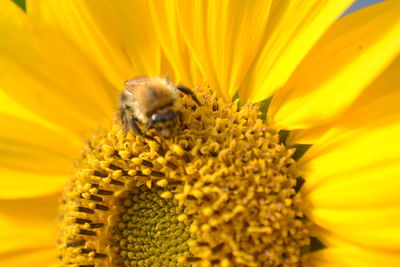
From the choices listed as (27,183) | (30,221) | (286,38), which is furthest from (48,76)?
(286,38)

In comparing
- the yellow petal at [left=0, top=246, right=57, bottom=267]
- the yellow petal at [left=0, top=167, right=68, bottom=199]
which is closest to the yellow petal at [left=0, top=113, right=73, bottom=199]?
the yellow petal at [left=0, top=167, right=68, bottom=199]

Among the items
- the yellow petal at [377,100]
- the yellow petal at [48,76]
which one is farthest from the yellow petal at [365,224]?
the yellow petal at [48,76]

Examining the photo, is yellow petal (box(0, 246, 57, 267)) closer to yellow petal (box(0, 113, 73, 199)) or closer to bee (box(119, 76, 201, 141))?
yellow petal (box(0, 113, 73, 199))

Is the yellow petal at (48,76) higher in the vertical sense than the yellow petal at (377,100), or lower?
higher

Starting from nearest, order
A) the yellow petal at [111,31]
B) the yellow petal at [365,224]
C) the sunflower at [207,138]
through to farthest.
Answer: the yellow petal at [365,224]
the sunflower at [207,138]
the yellow petal at [111,31]

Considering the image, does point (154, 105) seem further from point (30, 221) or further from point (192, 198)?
point (30, 221)

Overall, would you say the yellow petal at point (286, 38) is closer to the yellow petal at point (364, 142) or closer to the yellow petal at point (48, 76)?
the yellow petal at point (364, 142)
